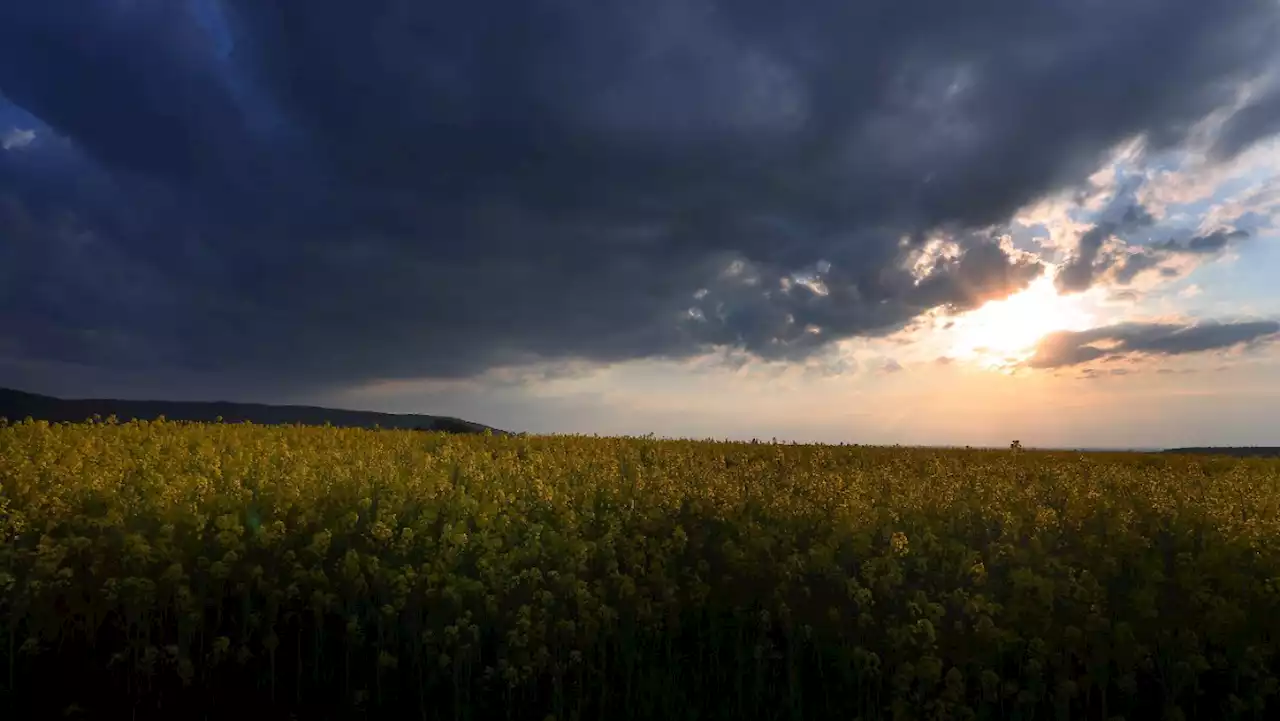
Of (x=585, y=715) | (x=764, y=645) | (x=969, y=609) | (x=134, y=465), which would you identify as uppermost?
(x=134, y=465)

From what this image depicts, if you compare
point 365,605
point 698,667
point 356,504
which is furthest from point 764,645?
point 356,504

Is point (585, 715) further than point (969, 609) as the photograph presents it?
Yes

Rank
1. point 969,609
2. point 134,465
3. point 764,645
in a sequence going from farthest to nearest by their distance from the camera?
point 134,465 < point 764,645 < point 969,609

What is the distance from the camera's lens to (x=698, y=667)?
30.7 feet

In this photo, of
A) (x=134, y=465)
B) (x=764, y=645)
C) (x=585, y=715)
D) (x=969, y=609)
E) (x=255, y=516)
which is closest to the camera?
(x=969, y=609)

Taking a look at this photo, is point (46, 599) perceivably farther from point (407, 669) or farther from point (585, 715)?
point (585, 715)

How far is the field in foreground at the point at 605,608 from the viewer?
27.1ft

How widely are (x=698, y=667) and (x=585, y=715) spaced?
4.86 ft

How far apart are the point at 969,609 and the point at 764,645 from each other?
235cm

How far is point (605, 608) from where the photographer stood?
331 inches

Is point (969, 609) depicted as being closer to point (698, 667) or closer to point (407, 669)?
point (698, 667)

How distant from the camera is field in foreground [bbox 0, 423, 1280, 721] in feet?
27.1

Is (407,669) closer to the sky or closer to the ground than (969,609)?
closer to the ground

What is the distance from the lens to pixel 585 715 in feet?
28.0
